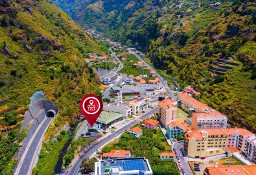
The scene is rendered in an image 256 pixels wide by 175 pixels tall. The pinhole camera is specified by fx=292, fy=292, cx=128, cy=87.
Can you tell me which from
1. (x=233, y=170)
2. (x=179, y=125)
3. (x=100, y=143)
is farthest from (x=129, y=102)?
(x=233, y=170)

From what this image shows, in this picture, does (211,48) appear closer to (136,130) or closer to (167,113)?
(167,113)

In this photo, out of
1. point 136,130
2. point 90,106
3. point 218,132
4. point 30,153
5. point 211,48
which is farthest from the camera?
point 211,48

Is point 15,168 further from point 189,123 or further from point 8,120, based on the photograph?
point 189,123

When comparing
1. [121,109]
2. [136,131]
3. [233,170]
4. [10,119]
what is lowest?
[233,170]

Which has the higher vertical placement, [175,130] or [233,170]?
[175,130]

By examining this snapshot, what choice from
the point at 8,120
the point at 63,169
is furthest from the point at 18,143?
the point at 63,169


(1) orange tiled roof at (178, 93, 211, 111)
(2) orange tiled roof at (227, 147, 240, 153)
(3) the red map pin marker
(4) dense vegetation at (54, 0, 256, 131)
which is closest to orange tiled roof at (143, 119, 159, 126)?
(1) orange tiled roof at (178, 93, 211, 111)

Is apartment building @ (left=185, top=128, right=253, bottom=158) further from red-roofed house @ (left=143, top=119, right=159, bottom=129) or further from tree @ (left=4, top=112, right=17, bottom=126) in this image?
tree @ (left=4, top=112, right=17, bottom=126)

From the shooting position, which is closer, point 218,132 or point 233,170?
point 233,170

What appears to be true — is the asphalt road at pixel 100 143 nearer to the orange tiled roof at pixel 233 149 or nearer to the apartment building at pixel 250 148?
the orange tiled roof at pixel 233 149
